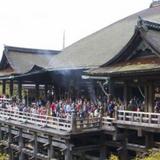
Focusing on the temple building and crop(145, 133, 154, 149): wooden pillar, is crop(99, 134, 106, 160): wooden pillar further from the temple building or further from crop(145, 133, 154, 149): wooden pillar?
the temple building

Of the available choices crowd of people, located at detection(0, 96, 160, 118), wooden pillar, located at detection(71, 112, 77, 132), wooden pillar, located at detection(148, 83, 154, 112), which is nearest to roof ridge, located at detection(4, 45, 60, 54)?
crowd of people, located at detection(0, 96, 160, 118)

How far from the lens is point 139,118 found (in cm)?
1803

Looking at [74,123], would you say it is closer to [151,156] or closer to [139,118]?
[139,118]

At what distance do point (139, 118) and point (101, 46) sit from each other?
1336cm

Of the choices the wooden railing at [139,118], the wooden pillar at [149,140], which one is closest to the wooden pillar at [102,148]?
the wooden railing at [139,118]

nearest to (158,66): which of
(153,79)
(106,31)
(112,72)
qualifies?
(153,79)

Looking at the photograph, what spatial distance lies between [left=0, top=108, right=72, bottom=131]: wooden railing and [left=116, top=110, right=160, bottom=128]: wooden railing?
2.47 meters

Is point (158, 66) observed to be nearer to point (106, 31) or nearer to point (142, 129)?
point (142, 129)

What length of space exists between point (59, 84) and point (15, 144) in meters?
5.48

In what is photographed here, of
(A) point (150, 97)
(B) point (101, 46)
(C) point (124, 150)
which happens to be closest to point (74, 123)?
(C) point (124, 150)

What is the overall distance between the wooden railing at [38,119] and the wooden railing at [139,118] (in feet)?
8.10

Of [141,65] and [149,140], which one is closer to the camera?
[149,140]

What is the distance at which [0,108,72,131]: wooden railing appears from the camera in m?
20.0

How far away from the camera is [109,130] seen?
19.8 meters
